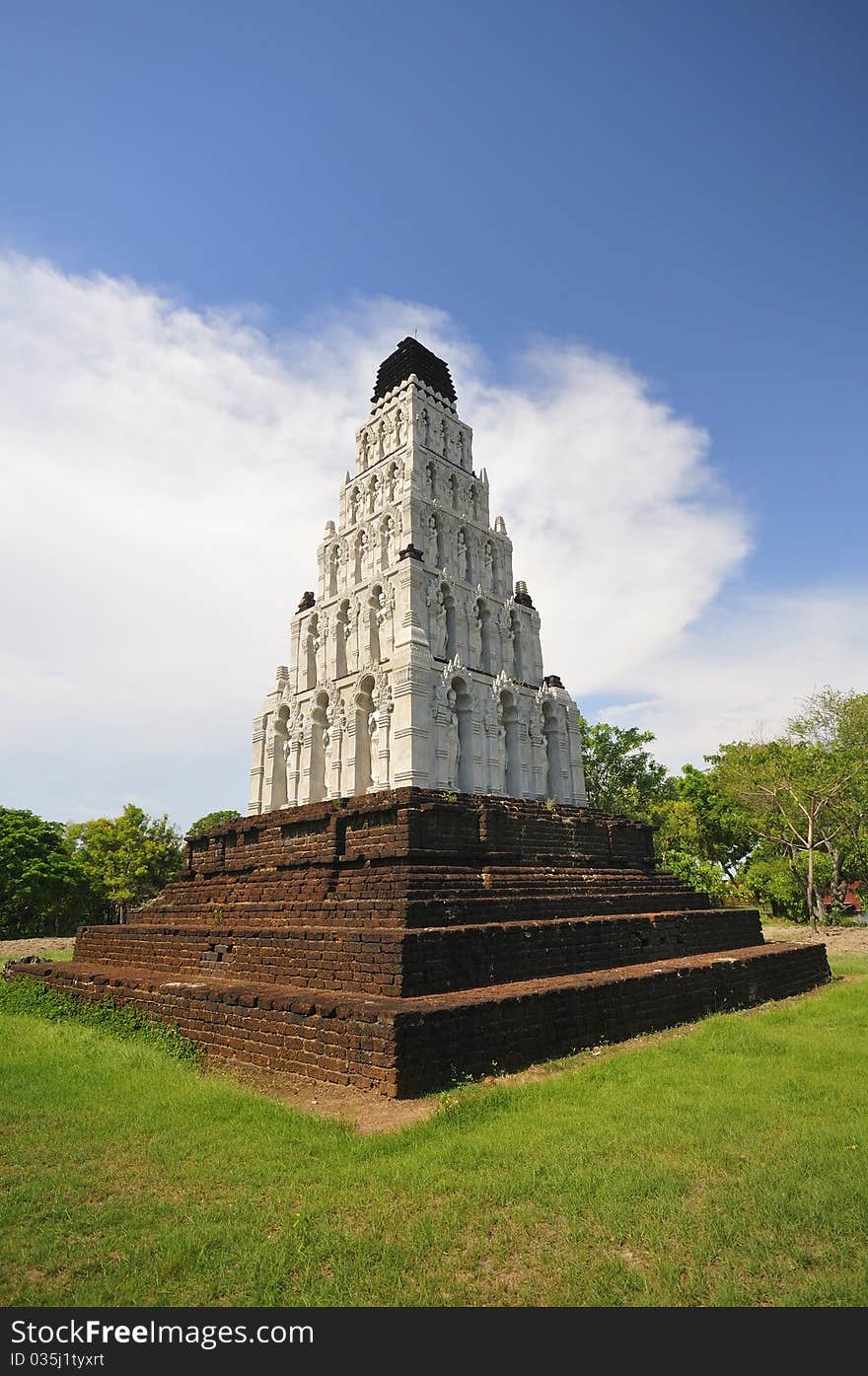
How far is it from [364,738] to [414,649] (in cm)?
272

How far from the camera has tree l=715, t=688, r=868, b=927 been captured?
24922 millimetres

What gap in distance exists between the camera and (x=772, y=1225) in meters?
3.78

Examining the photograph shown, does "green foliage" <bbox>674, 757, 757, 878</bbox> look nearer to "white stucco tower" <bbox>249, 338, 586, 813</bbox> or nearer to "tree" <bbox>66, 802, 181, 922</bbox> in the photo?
"white stucco tower" <bbox>249, 338, 586, 813</bbox>

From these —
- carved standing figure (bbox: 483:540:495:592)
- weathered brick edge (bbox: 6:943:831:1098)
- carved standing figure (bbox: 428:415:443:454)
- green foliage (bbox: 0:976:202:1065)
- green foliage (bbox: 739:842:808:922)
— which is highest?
carved standing figure (bbox: 428:415:443:454)

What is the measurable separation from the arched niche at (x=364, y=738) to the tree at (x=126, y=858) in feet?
81.6

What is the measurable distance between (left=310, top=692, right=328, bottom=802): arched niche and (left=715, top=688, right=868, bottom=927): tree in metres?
16.3

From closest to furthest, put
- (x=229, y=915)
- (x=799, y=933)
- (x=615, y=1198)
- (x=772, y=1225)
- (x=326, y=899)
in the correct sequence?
(x=772, y=1225) < (x=615, y=1198) < (x=326, y=899) < (x=229, y=915) < (x=799, y=933)

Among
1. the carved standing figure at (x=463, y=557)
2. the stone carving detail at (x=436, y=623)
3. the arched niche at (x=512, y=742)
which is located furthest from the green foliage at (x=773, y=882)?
the stone carving detail at (x=436, y=623)

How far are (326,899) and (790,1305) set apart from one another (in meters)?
8.94

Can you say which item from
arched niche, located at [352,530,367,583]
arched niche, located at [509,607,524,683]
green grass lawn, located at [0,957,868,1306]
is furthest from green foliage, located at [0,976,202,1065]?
arched niche, located at [509,607,524,683]

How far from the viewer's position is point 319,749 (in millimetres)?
18781

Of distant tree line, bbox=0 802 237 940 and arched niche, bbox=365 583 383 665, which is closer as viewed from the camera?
arched niche, bbox=365 583 383 665

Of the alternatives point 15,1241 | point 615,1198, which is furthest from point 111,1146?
point 615,1198
